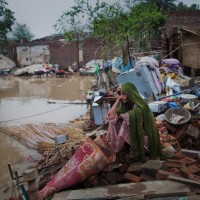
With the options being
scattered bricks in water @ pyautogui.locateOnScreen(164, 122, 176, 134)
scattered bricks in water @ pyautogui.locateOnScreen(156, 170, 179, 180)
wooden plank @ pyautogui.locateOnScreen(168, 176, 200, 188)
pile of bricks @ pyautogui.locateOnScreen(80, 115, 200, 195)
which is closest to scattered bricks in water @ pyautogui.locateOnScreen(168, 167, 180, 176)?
pile of bricks @ pyautogui.locateOnScreen(80, 115, 200, 195)

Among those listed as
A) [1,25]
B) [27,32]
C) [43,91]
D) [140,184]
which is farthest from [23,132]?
[27,32]

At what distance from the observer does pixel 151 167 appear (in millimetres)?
3752

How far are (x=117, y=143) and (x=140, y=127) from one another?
48 centimetres

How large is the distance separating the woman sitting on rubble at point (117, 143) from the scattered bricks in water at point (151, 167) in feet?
1.08

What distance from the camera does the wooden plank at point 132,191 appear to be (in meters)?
3.24

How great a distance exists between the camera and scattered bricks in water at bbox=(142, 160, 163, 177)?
12.2 feet

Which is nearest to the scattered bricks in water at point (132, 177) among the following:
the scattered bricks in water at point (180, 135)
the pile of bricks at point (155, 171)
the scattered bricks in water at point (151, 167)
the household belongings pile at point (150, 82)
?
the pile of bricks at point (155, 171)

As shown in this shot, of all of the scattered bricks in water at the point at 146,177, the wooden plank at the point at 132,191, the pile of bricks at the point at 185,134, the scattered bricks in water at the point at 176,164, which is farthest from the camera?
the pile of bricks at the point at 185,134

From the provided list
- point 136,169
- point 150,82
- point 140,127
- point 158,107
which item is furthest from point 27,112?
point 136,169

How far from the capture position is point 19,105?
14.8 meters

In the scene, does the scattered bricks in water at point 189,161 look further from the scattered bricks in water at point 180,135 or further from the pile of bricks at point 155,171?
the scattered bricks in water at point 180,135

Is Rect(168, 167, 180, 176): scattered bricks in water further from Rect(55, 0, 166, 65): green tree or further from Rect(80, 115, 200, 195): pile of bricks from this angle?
Rect(55, 0, 166, 65): green tree

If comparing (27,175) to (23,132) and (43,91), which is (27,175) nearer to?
(23,132)

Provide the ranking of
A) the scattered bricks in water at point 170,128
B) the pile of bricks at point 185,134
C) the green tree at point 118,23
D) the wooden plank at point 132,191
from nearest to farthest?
the wooden plank at point 132,191 < the pile of bricks at point 185,134 < the scattered bricks in water at point 170,128 < the green tree at point 118,23
